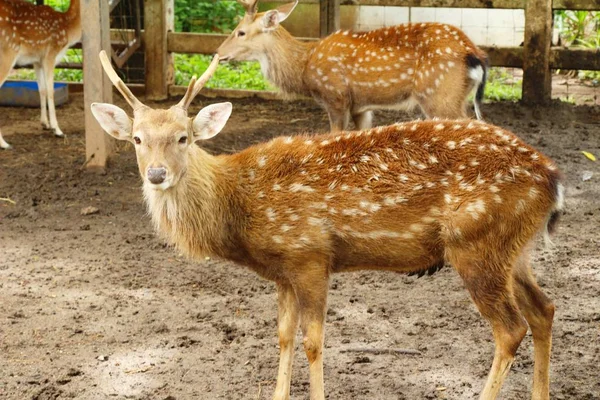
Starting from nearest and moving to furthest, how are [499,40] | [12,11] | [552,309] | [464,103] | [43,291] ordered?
[552,309] < [43,291] < [464,103] < [12,11] < [499,40]

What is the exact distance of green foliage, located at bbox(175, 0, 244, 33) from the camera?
1395 centimetres

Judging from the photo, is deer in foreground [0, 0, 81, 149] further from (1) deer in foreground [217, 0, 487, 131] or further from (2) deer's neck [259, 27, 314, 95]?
(2) deer's neck [259, 27, 314, 95]

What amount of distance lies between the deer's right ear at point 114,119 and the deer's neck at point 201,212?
37 centimetres

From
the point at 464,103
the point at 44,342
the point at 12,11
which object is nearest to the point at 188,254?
the point at 44,342

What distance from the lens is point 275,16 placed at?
890cm

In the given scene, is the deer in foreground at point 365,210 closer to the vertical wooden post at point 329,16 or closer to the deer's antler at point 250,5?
the deer's antler at point 250,5

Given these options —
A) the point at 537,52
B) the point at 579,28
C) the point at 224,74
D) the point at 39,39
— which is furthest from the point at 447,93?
the point at 579,28

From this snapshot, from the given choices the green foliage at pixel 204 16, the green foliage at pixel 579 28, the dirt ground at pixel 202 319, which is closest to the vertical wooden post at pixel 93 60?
the dirt ground at pixel 202 319

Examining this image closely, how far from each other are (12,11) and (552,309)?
274 inches

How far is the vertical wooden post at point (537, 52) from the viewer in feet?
32.9

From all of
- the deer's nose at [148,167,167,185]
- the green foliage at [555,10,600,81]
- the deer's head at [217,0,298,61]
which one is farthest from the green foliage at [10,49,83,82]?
the deer's nose at [148,167,167,185]

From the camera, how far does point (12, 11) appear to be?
953cm

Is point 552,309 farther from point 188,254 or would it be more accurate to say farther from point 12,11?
point 12,11

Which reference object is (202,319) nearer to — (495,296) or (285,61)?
(495,296)
